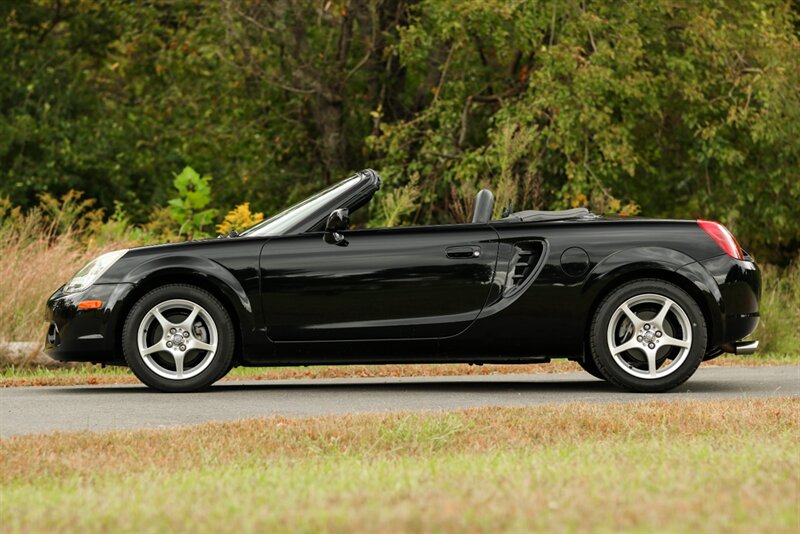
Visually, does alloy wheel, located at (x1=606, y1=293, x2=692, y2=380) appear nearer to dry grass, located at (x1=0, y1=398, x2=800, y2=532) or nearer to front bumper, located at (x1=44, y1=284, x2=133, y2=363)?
dry grass, located at (x1=0, y1=398, x2=800, y2=532)

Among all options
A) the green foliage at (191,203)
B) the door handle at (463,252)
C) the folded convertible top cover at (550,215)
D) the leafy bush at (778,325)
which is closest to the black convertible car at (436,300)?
the door handle at (463,252)

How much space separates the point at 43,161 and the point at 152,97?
2.71 meters

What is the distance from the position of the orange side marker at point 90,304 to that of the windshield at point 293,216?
1067mm

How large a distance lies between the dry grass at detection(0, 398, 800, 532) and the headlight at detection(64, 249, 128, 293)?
2.38m

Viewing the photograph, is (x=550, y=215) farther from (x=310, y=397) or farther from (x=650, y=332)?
(x=310, y=397)

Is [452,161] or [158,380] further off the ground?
[452,161]

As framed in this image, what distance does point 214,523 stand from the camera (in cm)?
440

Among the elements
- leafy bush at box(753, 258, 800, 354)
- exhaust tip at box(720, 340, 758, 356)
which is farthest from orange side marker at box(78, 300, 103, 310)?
leafy bush at box(753, 258, 800, 354)

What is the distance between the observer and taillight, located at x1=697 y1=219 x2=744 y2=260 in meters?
9.04

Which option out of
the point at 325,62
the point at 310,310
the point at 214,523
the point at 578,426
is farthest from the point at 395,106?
the point at 214,523

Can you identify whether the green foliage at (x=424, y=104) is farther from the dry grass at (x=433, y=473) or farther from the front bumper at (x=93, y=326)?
the dry grass at (x=433, y=473)

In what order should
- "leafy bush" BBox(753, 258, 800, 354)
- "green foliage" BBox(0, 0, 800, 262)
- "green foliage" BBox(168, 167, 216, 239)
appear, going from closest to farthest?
1. "leafy bush" BBox(753, 258, 800, 354)
2. "green foliage" BBox(168, 167, 216, 239)
3. "green foliage" BBox(0, 0, 800, 262)

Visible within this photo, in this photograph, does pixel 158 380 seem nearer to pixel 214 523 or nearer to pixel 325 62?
pixel 214 523

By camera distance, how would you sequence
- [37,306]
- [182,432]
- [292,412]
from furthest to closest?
[37,306] → [292,412] → [182,432]
